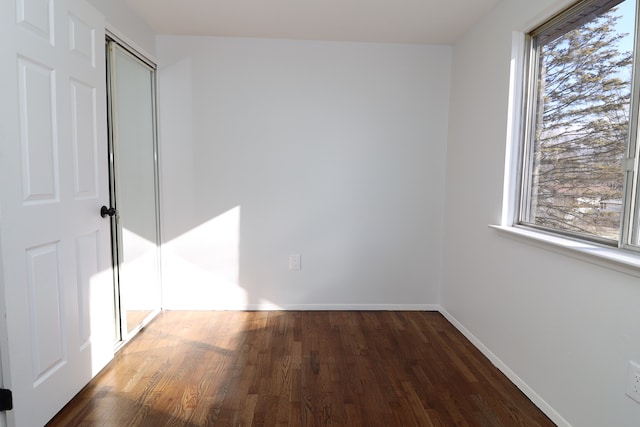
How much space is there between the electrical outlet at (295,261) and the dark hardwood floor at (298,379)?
0.47m

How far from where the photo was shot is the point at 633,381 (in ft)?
4.51

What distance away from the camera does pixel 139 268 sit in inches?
107

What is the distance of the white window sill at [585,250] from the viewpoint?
4.52 ft

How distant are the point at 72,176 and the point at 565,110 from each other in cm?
257

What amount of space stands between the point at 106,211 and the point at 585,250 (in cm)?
249

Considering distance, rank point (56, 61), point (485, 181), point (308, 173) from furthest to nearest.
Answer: point (308, 173) < point (485, 181) < point (56, 61)

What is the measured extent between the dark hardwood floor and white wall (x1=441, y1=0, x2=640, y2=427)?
0.21 metres

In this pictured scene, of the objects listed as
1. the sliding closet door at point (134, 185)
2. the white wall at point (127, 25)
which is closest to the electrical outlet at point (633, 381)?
the sliding closet door at point (134, 185)

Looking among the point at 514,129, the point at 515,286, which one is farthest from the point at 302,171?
the point at 515,286

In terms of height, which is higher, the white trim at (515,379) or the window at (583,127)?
the window at (583,127)

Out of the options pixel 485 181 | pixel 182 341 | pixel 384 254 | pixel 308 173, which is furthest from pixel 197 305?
pixel 485 181

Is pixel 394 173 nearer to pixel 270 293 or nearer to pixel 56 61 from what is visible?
pixel 270 293

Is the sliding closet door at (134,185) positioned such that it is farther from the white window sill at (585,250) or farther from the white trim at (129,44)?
the white window sill at (585,250)

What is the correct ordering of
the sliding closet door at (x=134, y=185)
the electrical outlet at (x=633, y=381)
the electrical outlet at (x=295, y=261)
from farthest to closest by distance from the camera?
the electrical outlet at (x=295, y=261) < the sliding closet door at (x=134, y=185) < the electrical outlet at (x=633, y=381)
